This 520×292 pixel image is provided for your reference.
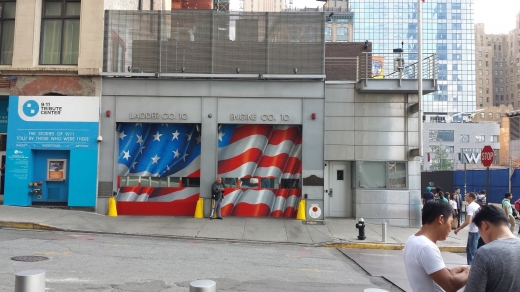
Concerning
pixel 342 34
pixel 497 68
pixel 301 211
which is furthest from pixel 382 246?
pixel 497 68

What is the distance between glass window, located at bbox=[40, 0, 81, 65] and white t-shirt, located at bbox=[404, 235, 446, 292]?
17047mm

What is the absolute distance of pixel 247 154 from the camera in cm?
1767

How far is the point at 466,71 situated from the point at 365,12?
126 ft

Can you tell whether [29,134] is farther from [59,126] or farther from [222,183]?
[222,183]

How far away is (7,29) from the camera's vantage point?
59.4 feet

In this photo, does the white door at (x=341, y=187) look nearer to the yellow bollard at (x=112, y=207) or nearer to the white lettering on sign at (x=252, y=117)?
the white lettering on sign at (x=252, y=117)

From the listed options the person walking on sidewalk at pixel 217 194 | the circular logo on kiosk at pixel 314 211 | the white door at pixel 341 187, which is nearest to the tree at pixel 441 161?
the white door at pixel 341 187

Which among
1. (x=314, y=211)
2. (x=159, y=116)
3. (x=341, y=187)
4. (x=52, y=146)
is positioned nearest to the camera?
(x=314, y=211)

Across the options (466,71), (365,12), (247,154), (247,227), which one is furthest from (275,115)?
(466,71)

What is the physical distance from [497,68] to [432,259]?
180660 mm

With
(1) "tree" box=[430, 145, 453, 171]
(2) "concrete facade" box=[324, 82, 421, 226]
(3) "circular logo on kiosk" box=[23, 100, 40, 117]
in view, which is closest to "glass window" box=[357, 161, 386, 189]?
(2) "concrete facade" box=[324, 82, 421, 226]

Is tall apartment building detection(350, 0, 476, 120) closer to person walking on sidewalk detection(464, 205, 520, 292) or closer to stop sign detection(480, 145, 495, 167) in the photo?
stop sign detection(480, 145, 495, 167)

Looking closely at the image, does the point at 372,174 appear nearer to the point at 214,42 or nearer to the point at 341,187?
the point at 341,187

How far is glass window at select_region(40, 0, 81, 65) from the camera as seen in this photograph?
1783 cm
